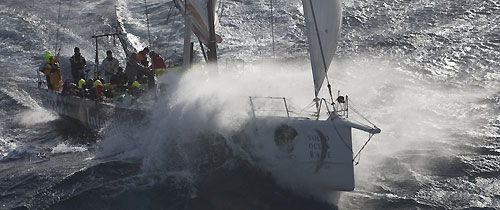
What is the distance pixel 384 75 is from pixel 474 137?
5399 millimetres

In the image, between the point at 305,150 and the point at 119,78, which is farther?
the point at 119,78

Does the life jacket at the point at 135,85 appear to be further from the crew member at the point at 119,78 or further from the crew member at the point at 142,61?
the crew member at the point at 119,78

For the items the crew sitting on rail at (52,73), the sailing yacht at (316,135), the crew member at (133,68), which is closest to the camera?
the sailing yacht at (316,135)

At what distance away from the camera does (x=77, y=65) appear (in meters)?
21.7

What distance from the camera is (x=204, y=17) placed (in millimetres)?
17516

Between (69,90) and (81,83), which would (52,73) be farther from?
(81,83)

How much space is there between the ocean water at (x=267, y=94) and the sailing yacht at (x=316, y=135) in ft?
1.26

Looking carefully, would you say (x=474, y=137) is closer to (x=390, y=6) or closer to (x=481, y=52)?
(x=481, y=52)

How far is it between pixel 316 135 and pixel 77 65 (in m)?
10.4

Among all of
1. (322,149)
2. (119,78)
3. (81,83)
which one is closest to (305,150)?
(322,149)

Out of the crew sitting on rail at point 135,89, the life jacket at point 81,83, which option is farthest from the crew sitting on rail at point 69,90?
the crew sitting on rail at point 135,89

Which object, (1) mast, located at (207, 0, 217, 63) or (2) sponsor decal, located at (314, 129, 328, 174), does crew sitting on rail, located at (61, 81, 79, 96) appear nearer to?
(1) mast, located at (207, 0, 217, 63)

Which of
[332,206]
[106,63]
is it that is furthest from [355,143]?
[106,63]

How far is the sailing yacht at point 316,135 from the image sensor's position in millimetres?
13391
